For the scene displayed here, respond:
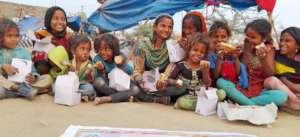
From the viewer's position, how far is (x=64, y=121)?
7.60 feet

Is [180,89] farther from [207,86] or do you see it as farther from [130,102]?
[130,102]

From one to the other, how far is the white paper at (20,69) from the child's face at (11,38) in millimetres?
233

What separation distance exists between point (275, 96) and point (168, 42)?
0.95 metres

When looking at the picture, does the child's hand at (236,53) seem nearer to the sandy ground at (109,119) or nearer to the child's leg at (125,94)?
the sandy ground at (109,119)

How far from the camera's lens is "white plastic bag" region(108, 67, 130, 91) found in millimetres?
2916

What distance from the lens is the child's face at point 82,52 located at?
304 centimetres

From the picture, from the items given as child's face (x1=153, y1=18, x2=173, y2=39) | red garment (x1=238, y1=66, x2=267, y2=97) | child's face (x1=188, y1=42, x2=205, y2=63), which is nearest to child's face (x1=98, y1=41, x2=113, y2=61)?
child's face (x1=153, y1=18, x2=173, y2=39)

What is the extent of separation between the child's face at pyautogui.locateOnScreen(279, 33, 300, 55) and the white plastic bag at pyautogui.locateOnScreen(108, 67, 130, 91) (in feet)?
4.21

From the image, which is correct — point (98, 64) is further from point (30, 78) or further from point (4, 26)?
point (4, 26)

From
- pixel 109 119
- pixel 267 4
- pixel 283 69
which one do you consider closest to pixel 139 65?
pixel 109 119

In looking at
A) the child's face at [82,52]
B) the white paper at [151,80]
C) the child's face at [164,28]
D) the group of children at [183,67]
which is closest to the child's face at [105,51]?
the group of children at [183,67]

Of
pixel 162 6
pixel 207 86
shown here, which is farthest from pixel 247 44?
pixel 162 6

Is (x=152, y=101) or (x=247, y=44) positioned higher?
(x=247, y=44)

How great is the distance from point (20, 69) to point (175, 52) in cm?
124
